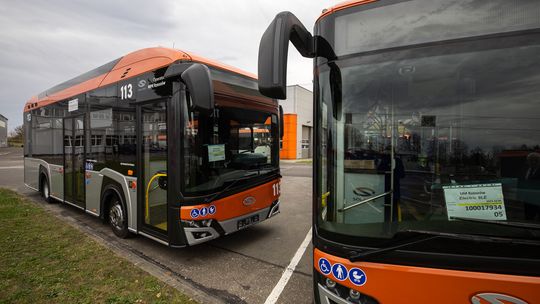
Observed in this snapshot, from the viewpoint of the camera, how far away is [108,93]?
202 inches

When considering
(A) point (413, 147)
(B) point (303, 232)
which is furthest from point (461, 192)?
(B) point (303, 232)

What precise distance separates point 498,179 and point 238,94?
3.61 m

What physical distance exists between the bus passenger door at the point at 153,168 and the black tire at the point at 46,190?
18.5ft

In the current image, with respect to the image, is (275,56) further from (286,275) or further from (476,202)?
(286,275)

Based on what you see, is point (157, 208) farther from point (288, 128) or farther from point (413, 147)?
point (288, 128)

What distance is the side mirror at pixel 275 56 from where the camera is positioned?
5.86 ft

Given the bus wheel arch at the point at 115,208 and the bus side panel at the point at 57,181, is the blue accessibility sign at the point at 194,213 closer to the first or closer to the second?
the bus wheel arch at the point at 115,208

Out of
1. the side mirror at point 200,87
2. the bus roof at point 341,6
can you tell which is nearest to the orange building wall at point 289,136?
the side mirror at point 200,87

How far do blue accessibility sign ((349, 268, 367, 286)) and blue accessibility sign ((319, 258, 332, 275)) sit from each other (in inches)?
5.9

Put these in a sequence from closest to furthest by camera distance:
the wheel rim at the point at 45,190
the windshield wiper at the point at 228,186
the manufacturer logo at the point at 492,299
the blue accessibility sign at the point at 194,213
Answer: the manufacturer logo at the point at 492,299
the blue accessibility sign at the point at 194,213
the windshield wiper at the point at 228,186
the wheel rim at the point at 45,190

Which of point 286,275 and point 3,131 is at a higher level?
point 3,131

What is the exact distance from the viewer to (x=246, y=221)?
4.51m

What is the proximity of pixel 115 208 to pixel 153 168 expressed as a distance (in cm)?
157

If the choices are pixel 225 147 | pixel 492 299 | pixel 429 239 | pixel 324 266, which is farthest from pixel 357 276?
pixel 225 147
